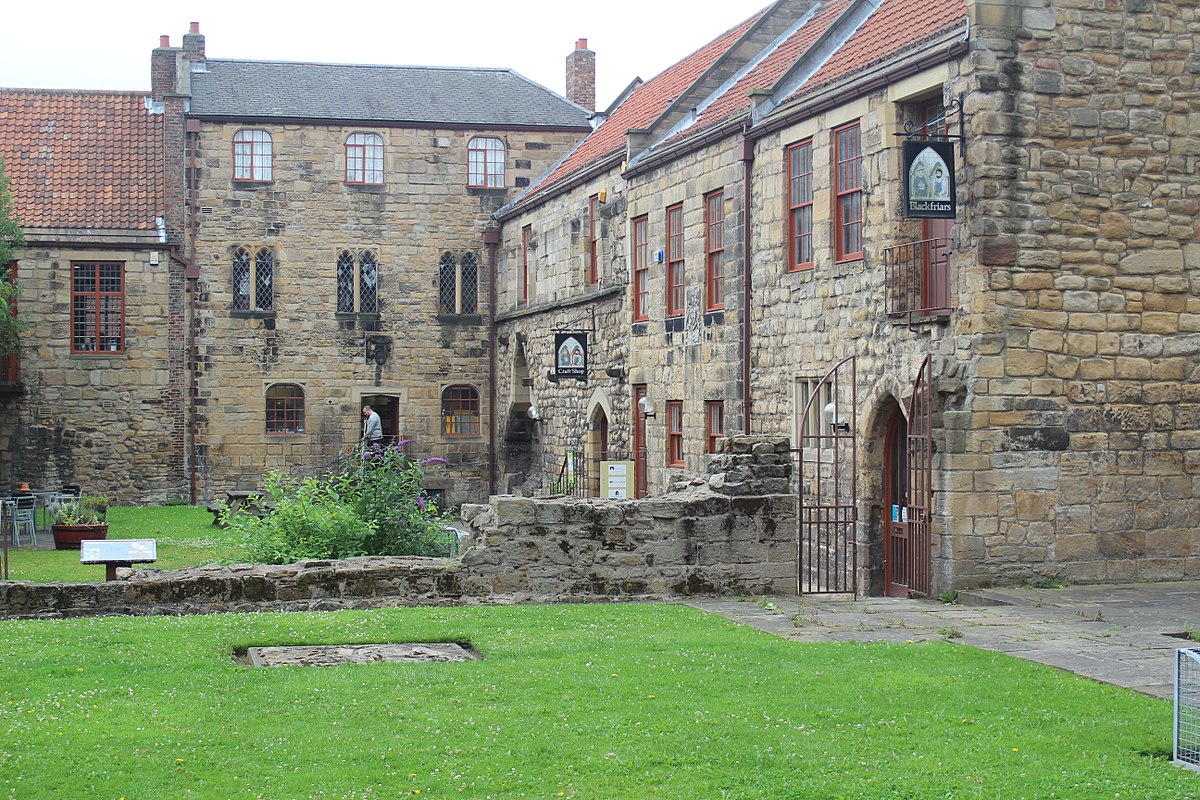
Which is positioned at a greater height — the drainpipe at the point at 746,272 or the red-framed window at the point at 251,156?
the red-framed window at the point at 251,156

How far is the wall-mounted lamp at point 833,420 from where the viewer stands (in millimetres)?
17844

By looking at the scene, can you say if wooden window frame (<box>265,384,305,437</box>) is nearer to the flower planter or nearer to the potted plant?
the potted plant

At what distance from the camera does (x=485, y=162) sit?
36.2 m

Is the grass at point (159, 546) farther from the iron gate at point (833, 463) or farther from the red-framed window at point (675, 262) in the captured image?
the red-framed window at point (675, 262)

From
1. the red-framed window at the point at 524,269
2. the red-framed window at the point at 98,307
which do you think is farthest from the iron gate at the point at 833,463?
the red-framed window at the point at 98,307

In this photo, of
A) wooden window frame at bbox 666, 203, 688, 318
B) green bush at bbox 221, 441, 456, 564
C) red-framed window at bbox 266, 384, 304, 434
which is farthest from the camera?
red-framed window at bbox 266, 384, 304, 434

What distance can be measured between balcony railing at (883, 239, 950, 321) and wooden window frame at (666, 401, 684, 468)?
24.5 feet

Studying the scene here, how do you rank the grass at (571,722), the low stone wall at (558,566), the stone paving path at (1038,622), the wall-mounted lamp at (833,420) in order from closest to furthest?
the grass at (571,722) < the stone paving path at (1038,622) < the low stone wall at (558,566) < the wall-mounted lamp at (833,420)

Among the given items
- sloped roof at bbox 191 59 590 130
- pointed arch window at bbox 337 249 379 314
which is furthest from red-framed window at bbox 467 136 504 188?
pointed arch window at bbox 337 249 379 314

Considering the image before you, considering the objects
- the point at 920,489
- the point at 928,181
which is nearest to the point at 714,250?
the point at 928,181

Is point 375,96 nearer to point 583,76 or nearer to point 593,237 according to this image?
point 583,76

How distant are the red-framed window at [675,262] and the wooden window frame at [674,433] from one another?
1522 mm

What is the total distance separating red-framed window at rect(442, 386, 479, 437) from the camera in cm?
3619

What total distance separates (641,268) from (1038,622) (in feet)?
44.9
